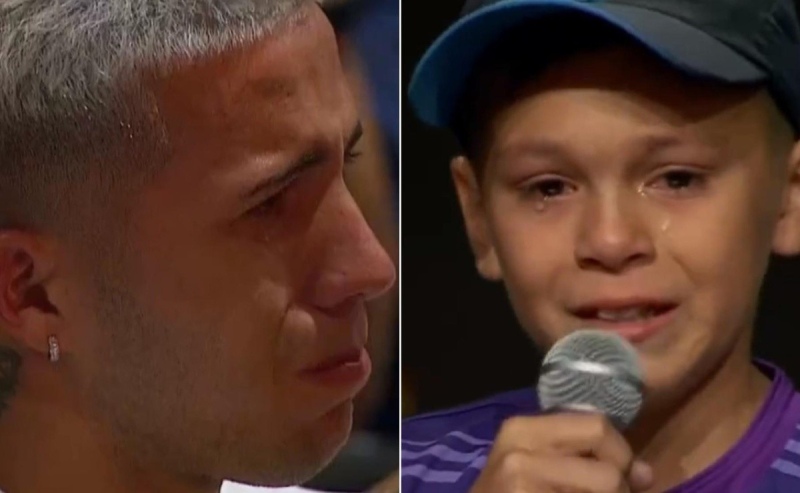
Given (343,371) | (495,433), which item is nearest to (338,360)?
(343,371)

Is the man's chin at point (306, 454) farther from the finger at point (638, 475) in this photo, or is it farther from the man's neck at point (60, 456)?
the finger at point (638, 475)

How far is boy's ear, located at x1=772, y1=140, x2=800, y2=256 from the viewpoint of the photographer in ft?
2.26

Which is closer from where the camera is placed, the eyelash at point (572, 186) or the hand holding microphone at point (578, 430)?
the hand holding microphone at point (578, 430)

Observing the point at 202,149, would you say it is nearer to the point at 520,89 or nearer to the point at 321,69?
the point at 321,69

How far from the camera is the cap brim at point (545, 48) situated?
0.66 meters

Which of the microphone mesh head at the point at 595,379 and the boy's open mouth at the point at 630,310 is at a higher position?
the microphone mesh head at the point at 595,379

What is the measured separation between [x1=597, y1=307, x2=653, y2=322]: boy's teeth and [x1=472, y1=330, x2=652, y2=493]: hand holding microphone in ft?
0.16

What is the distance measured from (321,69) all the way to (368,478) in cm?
27

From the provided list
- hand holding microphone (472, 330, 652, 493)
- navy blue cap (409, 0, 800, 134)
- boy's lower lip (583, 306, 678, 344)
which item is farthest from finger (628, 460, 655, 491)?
navy blue cap (409, 0, 800, 134)

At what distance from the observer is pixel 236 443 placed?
0.75 m

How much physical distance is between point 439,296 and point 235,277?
0.13 metres

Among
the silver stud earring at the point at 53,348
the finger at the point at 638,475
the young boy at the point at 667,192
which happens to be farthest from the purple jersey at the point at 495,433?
the silver stud earring at the point at 53,348

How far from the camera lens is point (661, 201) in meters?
0.68

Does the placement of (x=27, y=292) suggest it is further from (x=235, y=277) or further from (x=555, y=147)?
(x=555, y=147)
